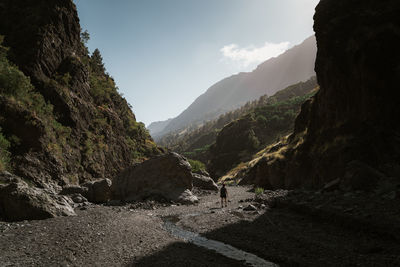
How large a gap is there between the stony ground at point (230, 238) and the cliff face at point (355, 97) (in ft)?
16.5

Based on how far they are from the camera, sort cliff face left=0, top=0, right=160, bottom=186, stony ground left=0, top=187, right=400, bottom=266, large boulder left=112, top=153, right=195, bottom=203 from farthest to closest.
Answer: large boulder left=112, top=153, right=195, bottom=203 → cliff face left=0, top=0, right=160, bottom=186 → stony ground left=0, top=187, right=400, bottom=266

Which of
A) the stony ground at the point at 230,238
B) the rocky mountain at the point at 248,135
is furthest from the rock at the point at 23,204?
the rocky mountain at the point at 248,135

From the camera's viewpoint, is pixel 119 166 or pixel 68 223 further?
pixel 119 166

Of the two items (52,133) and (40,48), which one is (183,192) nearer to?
(52,133)

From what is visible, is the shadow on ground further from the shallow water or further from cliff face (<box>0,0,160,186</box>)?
cliff face (<box>0,0,160,186</box>)

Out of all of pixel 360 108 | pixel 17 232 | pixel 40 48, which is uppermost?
pixel 40 48

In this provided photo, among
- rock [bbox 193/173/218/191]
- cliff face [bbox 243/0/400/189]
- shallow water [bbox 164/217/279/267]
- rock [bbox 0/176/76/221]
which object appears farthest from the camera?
rock [bbox 193/173/218/191]

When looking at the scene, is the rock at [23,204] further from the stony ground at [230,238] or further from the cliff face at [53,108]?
the cliff face at [53,108]

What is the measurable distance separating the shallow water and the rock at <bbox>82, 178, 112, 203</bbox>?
1173cm

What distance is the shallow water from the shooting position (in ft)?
32.9

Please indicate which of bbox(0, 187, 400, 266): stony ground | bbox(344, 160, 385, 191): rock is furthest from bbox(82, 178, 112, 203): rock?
bbox(344, 160, 385, 191): rock

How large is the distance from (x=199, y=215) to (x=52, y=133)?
1902cm

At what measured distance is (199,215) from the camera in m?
19.6

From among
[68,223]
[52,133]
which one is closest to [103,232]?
[68,223]
